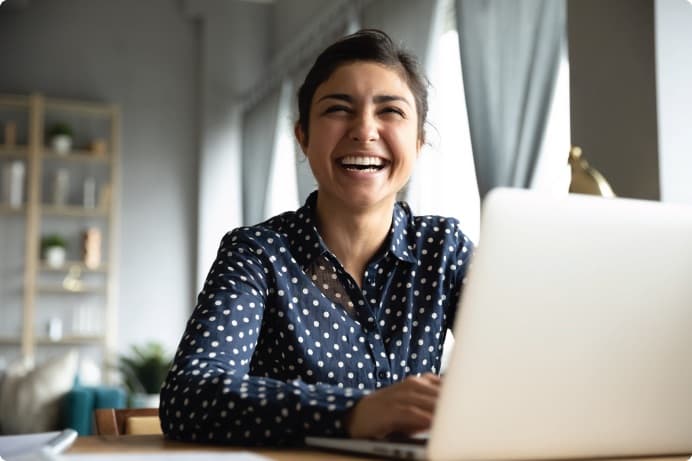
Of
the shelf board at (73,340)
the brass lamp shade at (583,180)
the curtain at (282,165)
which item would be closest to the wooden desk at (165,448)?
the brass lamp shade at (583,180)

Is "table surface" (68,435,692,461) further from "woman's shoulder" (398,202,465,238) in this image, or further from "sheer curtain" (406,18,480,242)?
"sheer curtain" (406,18,480,242)

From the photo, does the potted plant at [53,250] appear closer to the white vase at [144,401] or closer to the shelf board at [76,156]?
the shelf board at [76,156]

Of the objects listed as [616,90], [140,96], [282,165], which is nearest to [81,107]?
[140,96]

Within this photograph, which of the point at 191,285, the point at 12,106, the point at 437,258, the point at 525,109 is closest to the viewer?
the point at 437,258

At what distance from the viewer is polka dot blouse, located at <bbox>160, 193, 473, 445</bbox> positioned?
41.2 inches

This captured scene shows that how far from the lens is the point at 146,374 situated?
17.4ft

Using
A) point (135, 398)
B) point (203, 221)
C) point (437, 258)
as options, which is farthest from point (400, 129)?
point (203, 221)

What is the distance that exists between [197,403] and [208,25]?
18.7 ft

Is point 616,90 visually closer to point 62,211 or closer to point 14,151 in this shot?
point 62,211

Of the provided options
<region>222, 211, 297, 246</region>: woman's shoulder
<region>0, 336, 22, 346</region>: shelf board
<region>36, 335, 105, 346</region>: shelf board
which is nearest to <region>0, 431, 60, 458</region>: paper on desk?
<region>222, 211, 297, 246</region>: woman's shoulder

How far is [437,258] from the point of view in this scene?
4.73ft

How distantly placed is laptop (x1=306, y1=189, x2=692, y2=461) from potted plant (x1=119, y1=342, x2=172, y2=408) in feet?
14.7

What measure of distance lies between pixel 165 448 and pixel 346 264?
1.96ft

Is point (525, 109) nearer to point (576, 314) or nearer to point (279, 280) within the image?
point (279, 280)
